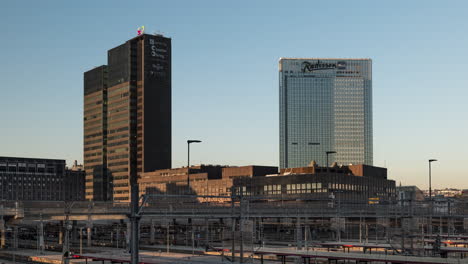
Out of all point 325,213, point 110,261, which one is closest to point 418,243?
point 325,213

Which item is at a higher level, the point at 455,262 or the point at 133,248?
the point at 133,248

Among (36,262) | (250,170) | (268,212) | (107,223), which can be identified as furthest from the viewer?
(250,170)

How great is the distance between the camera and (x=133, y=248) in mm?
28188

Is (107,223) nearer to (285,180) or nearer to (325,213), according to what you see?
(325,213)

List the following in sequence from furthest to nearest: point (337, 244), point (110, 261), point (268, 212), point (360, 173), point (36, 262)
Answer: point (360, 173) < point (268, 212) < point (337, 244) < point (36, 262) < point (110, 261)

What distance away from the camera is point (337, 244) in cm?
6494

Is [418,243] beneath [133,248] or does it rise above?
beneath

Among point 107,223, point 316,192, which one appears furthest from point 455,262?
point 316,192

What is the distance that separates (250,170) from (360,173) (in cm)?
3395

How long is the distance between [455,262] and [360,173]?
147m

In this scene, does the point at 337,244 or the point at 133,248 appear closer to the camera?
the point at 133,248

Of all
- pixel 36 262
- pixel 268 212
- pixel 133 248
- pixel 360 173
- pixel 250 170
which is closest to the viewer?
pixel 133 248

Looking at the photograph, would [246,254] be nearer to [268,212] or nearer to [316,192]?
[268,212]

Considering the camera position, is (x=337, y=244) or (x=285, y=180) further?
(x=285, y=180)
